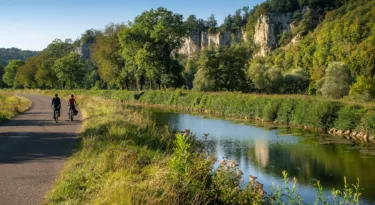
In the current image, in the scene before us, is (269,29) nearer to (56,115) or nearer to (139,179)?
(56,115)

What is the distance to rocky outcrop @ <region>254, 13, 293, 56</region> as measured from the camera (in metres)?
168

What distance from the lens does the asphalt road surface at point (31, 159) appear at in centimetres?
798

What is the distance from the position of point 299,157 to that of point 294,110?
13.9 m

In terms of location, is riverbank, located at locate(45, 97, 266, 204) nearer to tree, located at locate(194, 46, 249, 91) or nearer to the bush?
the bush

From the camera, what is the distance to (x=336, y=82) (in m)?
65.0

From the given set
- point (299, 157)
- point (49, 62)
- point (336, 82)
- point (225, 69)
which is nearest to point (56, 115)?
point (299, 157)

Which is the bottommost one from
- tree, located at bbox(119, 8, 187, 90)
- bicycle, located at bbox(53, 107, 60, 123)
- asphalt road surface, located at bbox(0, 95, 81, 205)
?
asphalt road surface, located at bbox(0, 95, 81, 205)

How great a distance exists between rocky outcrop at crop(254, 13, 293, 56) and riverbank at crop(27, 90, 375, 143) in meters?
120

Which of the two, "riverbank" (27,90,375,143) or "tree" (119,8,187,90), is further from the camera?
"tree" (119,8,187,90)

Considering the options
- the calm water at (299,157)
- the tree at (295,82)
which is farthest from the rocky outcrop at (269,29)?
the calm water at (299,157)

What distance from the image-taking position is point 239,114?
39.1 meters

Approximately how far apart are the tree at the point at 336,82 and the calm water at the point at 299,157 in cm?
3919

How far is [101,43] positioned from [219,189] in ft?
220

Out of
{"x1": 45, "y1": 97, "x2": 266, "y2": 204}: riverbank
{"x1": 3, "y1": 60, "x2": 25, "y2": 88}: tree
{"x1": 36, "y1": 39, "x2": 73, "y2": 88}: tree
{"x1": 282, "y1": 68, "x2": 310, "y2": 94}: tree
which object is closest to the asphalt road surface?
{"x1": 45, "y1": 97, "x2": 266, "y2": 204}: riverbank
